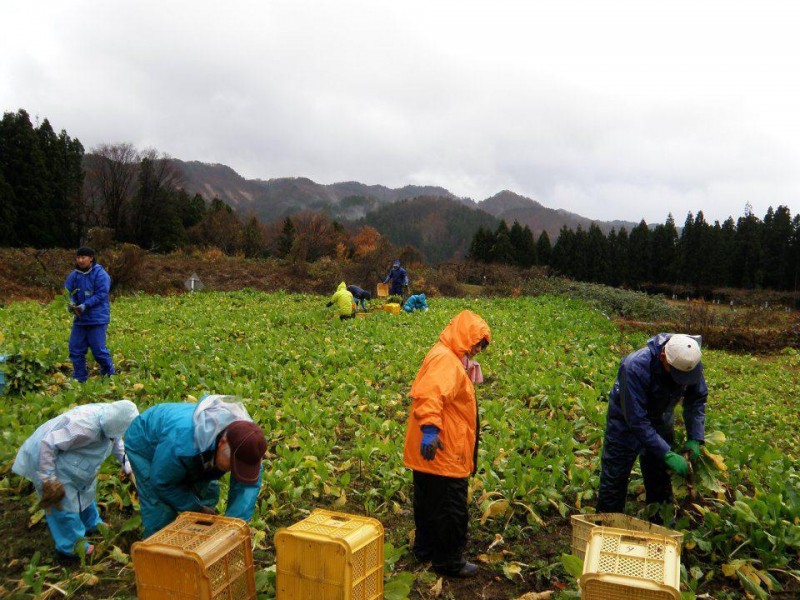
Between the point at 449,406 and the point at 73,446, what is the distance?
258 centimetres

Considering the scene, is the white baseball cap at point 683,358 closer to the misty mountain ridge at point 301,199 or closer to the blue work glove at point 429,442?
the blue work glove at point 429,442

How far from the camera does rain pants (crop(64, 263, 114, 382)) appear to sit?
8.50m

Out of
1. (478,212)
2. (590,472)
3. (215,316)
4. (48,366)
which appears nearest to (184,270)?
(215,316)

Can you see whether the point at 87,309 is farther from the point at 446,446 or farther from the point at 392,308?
the point at 392,308

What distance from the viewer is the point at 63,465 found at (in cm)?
390

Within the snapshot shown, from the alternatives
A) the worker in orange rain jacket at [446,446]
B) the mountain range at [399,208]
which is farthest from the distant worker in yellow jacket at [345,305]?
the mountain range at [399,208]

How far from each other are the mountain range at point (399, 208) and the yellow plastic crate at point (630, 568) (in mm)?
76529

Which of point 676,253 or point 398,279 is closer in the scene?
point 398,279

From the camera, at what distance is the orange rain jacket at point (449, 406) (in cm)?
396

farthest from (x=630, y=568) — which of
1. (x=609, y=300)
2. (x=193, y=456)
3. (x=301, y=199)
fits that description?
(x=301, y=199)

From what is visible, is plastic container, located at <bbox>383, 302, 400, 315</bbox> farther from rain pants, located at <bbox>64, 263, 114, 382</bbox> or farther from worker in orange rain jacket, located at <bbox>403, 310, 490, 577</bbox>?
worker in orange rain jacket, located at <bbox>403, 310, 490, 577</bbox>

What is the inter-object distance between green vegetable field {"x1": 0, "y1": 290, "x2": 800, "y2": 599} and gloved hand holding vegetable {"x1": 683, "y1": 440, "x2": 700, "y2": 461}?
10cm

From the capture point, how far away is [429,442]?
3850 mm

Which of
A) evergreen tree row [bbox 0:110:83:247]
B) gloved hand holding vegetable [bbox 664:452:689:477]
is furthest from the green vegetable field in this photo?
evergreen tree row [bbox 0:110:83:247]
